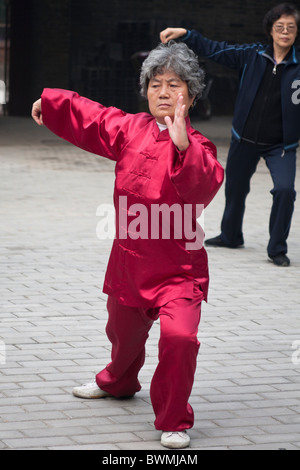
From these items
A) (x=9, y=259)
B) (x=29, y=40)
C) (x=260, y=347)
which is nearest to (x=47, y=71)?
(x=29, y=40)

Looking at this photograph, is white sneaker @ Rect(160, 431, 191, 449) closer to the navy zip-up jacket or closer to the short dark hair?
the navy zip-up jacket

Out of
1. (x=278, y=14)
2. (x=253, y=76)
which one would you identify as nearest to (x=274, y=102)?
(x=253, y=76)

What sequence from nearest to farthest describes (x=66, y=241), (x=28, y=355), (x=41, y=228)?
(x=28, y=355), (x=66, y=241), (x=41, y=228)

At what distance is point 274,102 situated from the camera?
24.8ft

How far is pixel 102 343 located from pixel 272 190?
2.80 metres

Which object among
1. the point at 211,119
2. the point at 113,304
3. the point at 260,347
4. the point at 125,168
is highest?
the point at 125,168

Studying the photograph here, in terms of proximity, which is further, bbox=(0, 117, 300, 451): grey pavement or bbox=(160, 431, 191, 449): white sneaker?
bbox=(0, 117, 300, 451): grey pavement

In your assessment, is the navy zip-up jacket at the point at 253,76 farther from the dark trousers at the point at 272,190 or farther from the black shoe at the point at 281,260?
the black shoe at the point at 281,260

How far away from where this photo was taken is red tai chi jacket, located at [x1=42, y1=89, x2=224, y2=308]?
3.84m

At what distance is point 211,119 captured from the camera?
21.3 m

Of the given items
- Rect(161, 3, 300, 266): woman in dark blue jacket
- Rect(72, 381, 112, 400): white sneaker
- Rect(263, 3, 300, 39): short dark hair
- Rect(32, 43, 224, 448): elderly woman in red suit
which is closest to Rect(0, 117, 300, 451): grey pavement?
Rect(72, 381, 112, 400): white sneaker

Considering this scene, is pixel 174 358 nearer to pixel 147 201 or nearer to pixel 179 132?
pixel 147 201

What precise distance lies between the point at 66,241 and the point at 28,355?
10.2 ft
